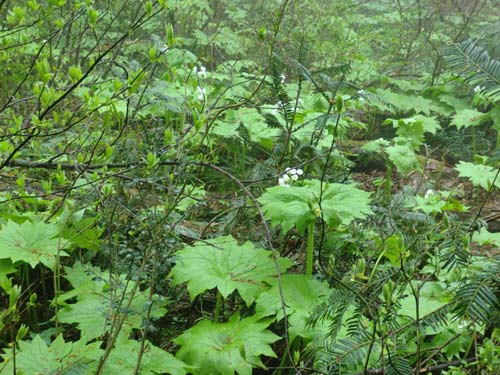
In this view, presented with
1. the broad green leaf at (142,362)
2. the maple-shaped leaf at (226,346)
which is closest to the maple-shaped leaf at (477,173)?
the maple-shaped leaf at (226,346)

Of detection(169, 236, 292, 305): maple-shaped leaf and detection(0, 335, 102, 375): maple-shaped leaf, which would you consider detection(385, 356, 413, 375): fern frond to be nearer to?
detection(169, 236, 292, 305): maple-shaped leaf

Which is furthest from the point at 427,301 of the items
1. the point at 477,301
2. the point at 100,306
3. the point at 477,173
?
the point at 477,173

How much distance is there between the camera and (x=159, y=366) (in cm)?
197

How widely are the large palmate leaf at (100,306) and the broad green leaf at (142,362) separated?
0.33 feet

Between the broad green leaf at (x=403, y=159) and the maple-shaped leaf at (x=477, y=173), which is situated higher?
the broad green leaf at (x=403, y=159)

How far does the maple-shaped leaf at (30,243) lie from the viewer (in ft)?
7.98

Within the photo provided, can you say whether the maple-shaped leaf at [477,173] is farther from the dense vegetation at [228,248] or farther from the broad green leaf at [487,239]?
the broad green leaf at [487,239]

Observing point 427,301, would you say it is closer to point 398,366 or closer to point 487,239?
point 487,239

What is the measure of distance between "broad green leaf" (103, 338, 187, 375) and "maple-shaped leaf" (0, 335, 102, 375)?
0.07 metres

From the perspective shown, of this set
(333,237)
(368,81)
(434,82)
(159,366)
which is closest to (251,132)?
(333,237)

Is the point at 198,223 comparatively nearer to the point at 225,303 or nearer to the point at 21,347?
the point at 225,303

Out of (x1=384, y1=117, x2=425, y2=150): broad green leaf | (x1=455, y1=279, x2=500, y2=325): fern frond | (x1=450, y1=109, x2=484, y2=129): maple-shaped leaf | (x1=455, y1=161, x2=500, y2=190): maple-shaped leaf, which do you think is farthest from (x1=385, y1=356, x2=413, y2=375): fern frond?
(x1=450, y1=109, x2=484, y2=129): maple-shaped leaf

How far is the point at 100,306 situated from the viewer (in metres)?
2.31

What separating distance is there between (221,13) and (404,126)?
406cm
